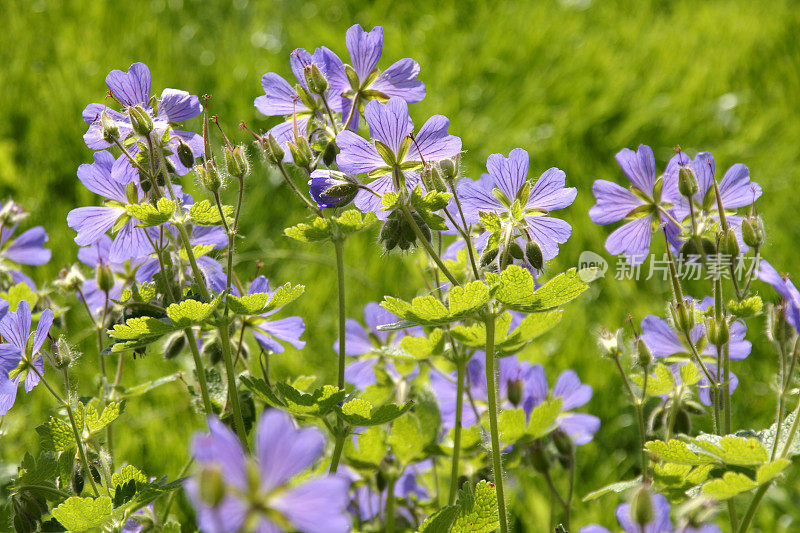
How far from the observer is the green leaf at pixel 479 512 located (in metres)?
1.06

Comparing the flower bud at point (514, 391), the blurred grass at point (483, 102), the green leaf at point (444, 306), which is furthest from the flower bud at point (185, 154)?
the blurred grass at point (483, 102)

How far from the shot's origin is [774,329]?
1.08m

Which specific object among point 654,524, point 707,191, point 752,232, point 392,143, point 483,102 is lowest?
point 654,524

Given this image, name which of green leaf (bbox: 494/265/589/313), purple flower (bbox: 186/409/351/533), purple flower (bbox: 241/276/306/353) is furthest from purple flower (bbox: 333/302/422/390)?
purple flower (bbox: 186/409/351/533)

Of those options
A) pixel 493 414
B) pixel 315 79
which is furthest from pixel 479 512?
pixel 315 79

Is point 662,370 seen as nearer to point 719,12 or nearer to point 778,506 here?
point 778,506

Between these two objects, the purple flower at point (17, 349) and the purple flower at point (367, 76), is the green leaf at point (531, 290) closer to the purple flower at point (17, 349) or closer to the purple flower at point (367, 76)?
the purple flower at point (367, 76)

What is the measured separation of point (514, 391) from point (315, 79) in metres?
0.70

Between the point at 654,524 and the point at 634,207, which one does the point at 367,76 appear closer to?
the point at 634,207

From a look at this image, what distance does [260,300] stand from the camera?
41.5 inches

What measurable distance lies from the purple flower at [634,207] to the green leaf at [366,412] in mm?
451

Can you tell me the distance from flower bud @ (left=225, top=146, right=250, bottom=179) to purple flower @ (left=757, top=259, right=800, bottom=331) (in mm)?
700

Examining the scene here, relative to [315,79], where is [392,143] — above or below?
below

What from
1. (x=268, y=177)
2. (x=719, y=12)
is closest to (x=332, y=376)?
(x=268, y=177)
